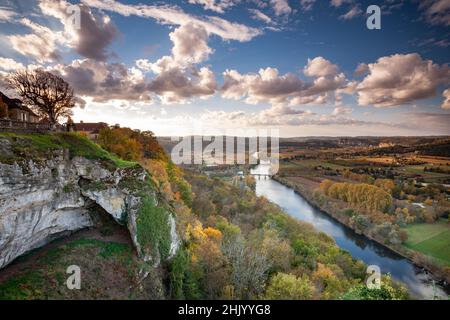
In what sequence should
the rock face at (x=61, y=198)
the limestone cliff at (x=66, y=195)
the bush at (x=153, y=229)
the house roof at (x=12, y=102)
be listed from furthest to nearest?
the house roof at (x=12, y=102)
the bush at (x=153, y=229)
the limestone cliff at (x=66, y=195)
the rock face at (x=61, y=198)

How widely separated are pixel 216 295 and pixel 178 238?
13.9 feet

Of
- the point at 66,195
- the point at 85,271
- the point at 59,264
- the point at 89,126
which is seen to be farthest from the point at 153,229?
the point at 89,126

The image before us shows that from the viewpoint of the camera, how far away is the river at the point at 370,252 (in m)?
27.7

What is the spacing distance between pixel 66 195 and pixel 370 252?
39116mm

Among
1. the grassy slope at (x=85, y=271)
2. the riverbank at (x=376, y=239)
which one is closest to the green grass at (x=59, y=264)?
the grassy slope at (x=85, y=271)

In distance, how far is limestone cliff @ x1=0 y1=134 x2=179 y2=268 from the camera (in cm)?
1052

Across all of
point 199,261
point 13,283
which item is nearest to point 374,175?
point 199,261

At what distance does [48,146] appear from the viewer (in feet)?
42.0

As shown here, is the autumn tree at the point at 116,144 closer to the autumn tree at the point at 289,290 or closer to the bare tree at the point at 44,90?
the bare tree at the point at 44,90

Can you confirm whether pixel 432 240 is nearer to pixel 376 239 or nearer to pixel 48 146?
pixel 376 239

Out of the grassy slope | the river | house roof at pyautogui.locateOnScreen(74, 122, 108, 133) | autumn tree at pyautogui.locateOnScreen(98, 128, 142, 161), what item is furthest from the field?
house roof at pyautogui.locateOnScreen(74, 122, 108, 133)

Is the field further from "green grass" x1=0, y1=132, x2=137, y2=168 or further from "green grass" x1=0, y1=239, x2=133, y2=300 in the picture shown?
"green grass" x1=0, y1=132, x2=137, y2=168
